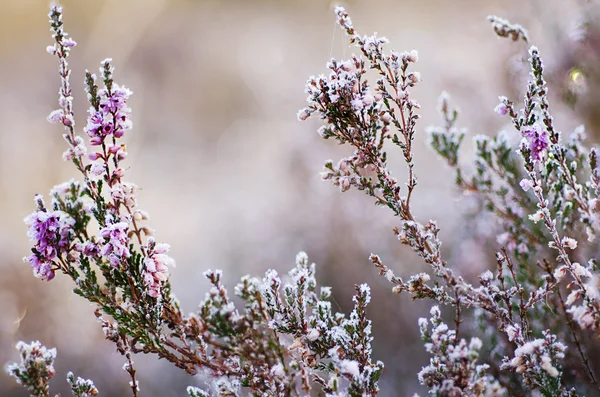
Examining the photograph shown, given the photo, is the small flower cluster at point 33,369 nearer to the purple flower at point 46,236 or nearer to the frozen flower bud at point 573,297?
the purple flower at point 46,236

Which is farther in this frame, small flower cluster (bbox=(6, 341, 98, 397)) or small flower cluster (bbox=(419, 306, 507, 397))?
small flower cluster (bbox=(6, 341, 98, 397))

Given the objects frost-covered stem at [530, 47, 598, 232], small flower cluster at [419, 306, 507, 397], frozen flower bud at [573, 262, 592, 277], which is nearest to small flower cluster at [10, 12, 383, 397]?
small flower cluster at [419, 306, 507, 397]

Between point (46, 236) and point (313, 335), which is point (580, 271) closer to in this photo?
point (313, 335)

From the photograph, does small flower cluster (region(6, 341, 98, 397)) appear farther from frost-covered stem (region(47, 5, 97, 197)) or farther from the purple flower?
frost-covered stem (region(47, 5, 97, 197))

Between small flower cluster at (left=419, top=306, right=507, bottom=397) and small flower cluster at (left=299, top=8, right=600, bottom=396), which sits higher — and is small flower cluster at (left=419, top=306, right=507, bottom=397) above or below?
below

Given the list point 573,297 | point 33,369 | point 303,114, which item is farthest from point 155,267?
point 573,297

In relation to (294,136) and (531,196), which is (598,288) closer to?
(531,196)
